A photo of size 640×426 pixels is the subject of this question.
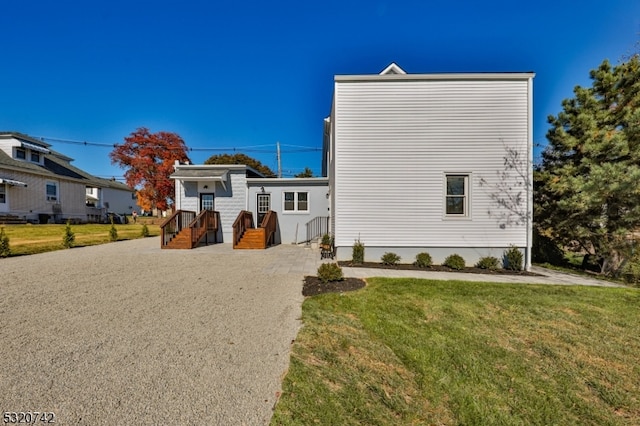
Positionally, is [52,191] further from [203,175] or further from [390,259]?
[390,259]

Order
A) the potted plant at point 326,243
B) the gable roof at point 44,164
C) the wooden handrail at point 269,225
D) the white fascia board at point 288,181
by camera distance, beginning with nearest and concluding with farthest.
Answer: the potted plant at point 326,243, the wooden handrail at point 269,225, the white fascia board at point 288,181, the gable roof at point 44,164

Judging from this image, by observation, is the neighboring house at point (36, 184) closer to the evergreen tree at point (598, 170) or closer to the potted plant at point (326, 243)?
the potted plant at point (326, 243)

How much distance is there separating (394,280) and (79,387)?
580cm

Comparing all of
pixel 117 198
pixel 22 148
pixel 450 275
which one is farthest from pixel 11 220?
pixel 450 275

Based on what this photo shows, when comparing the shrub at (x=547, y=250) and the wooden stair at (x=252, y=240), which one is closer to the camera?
the shrub at (x=547, y=250)

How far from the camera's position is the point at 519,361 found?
3029 mm

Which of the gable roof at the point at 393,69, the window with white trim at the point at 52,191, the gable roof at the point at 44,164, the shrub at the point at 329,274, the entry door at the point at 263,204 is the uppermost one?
the gable roof at the point at 393,69

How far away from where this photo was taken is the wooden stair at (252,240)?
40.7 feet

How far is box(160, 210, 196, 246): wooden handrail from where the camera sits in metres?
12.3

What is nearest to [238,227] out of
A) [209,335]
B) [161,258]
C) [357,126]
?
[161,258]

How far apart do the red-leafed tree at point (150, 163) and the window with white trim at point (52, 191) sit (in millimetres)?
5378

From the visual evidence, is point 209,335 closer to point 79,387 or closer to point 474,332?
point 79,387

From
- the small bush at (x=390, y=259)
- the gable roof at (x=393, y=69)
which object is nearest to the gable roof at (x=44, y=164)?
the gable roof at (x=393, y=69)

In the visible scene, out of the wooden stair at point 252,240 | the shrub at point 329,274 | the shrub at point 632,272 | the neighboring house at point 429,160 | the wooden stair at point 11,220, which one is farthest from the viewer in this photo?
the wooden stair at point 11,220
